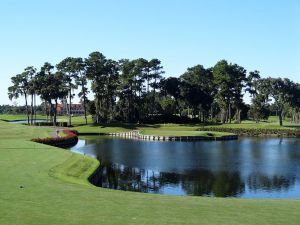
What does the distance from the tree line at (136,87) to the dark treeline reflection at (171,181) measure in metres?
91.4

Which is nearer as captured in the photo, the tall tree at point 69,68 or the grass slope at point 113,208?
the grass slope at point 113,208

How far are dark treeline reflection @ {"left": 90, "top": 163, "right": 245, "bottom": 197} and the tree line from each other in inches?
3600

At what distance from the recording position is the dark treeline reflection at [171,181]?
3397 centimetres

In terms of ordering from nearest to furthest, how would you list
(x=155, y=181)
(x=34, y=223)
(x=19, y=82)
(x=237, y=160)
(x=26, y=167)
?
1. (x=34, y=223)
2. (x=26, y=167)
3. (x=155, y=181)
4. (x=237, y=160)
5. (x=19, y=82)

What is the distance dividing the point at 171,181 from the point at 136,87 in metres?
106

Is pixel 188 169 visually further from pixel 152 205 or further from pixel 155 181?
pixel 152 205

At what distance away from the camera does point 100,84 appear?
5389 inches

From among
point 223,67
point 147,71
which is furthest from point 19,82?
point 223,67

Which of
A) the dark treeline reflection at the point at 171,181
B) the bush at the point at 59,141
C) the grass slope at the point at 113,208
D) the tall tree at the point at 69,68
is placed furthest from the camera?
the tall tree at the point at 69,68

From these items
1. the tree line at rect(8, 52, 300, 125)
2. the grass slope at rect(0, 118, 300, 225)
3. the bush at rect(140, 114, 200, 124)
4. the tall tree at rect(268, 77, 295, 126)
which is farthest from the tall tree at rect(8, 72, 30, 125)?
the grass slope at rect(0, 118, 300, 225)

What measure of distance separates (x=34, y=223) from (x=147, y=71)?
129 meters

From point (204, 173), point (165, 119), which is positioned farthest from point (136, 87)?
point (204, 173)

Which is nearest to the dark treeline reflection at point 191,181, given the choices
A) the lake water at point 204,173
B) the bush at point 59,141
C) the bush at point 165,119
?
the lake water at point 204,173

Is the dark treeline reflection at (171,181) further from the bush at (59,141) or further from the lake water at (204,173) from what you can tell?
the bush at (59,141)
